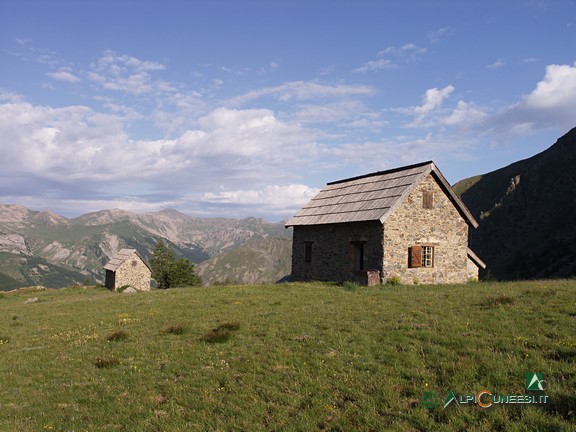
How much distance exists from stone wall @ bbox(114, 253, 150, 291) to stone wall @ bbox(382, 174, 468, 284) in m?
44.5

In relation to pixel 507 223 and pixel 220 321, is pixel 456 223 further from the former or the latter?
pixel 507 223

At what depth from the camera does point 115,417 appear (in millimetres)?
8492

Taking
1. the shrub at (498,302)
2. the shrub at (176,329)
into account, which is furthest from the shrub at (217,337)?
the shrub at (498,302)

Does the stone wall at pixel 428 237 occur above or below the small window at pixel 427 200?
below

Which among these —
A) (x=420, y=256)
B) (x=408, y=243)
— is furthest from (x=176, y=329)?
(x=420, y=256)

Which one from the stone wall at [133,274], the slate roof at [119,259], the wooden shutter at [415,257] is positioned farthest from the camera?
the slate roof at [119,259]

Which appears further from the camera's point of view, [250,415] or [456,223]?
[456,223]

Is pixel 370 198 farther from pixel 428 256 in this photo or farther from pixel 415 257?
pixel 428 256

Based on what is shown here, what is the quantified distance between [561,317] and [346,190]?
2404 cm

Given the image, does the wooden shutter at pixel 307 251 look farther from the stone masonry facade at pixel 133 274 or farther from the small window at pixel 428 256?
the stone masonry facade at pixel 133 274

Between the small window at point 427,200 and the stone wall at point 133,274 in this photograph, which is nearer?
the small window at point 427,200

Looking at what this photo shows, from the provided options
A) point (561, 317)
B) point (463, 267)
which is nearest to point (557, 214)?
point (463, 267)

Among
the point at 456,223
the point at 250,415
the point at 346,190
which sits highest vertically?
the point at 346,190

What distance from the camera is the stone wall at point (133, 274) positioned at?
5925 cm
